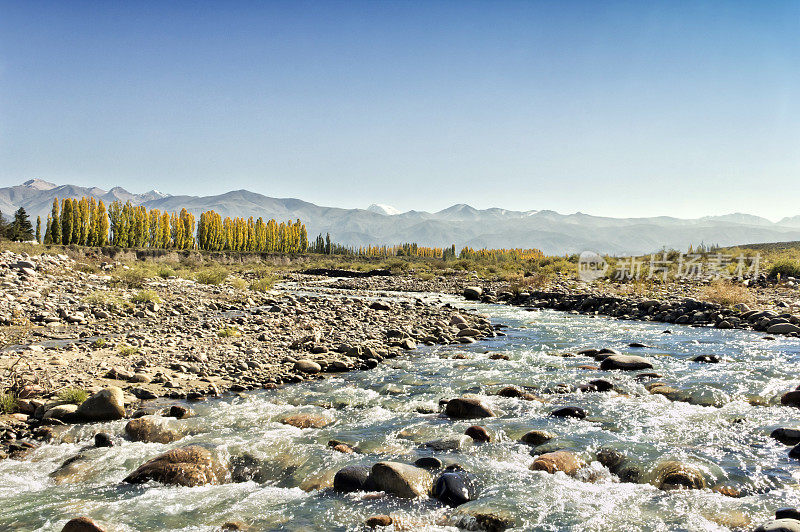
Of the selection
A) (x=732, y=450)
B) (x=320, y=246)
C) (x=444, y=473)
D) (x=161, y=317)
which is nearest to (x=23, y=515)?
(x=444, y=473)

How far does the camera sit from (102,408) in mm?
7414

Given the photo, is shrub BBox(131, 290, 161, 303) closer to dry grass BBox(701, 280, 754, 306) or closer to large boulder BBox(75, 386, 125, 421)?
large boulder BBox(75, 386, 125, 421)

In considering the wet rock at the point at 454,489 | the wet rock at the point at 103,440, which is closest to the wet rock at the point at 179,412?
the wet rock at the point at 103,440

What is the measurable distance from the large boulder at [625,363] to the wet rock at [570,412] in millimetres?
3712

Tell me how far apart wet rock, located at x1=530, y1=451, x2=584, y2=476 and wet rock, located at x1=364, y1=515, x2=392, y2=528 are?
7.10ft

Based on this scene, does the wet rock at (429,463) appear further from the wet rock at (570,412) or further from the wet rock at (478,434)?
the wet rock at (570,412)

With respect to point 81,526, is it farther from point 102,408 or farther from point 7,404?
point 7,404

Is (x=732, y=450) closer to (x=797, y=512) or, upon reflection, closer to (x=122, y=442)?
(x=797, y=512)

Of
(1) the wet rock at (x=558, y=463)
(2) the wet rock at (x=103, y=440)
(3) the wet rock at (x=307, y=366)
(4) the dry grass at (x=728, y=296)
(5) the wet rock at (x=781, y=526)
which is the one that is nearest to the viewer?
(5) the wet rock at (x=781, y=526)

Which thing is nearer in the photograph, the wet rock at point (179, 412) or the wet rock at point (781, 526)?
the wet rock at point (781, 526)

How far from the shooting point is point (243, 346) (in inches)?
502

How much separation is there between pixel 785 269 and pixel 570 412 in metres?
31.0

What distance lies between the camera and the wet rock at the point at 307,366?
1083 centimetres

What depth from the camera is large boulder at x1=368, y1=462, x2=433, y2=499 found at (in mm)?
5270
